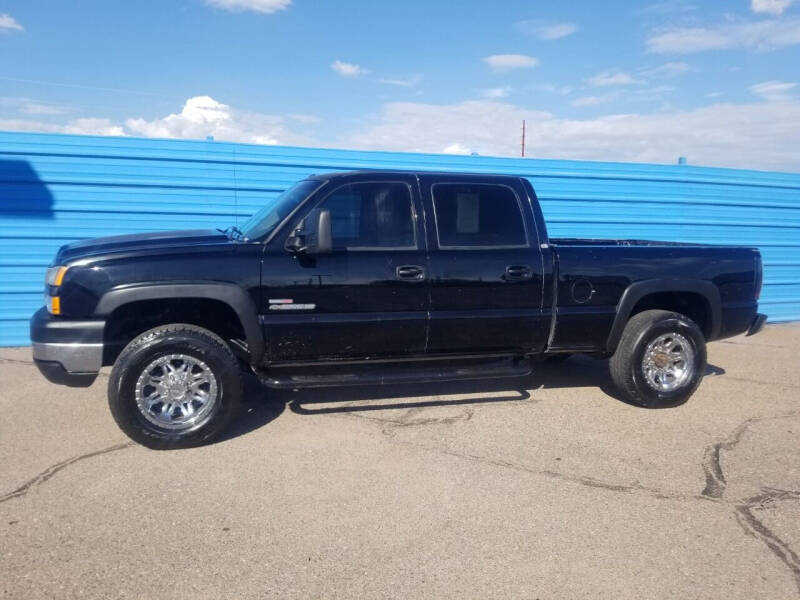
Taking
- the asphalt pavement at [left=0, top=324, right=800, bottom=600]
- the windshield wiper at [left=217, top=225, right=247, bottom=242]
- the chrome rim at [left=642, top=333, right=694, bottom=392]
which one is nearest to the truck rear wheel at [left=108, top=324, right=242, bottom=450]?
the asphalt pavement at [left=0, top=324, right=800, bottom=600]

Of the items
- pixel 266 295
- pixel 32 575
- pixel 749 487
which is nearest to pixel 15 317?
pixel 266 295

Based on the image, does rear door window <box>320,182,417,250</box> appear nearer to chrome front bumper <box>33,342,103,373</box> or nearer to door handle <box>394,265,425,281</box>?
door handle <box>394,265,425,281</box>

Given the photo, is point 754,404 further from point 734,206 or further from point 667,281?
point 734,206

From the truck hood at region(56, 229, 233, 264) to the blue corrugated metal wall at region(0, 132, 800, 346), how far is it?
266cm

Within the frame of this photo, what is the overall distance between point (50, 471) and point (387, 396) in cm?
260

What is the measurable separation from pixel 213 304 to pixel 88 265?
838mm

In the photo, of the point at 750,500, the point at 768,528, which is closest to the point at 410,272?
the point at 750,500

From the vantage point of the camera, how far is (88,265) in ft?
13.9

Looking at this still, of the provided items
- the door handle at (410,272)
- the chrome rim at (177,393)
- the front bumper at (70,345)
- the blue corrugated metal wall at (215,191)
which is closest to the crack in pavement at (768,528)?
the door handle at (410,272)

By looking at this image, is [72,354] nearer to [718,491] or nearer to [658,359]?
[718,491]

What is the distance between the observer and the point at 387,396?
18.3ft

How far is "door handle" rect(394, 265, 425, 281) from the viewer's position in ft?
15.4

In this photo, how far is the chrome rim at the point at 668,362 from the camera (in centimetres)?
539

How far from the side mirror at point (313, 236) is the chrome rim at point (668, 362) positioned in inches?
113
